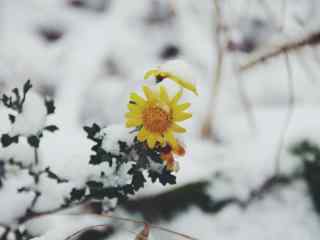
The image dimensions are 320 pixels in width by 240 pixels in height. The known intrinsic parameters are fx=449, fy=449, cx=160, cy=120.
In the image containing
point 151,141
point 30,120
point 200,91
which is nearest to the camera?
point 151,141

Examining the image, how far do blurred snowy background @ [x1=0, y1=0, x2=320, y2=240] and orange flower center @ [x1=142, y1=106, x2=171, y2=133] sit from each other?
575 millimetres

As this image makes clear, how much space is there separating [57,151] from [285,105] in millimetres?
930

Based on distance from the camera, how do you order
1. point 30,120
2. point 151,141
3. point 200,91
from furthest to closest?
point 200,91 → point 30,120 → point 151,141

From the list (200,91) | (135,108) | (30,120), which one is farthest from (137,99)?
(200,91)

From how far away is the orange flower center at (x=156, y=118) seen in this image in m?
1.02

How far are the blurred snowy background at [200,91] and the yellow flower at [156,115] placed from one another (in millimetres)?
560

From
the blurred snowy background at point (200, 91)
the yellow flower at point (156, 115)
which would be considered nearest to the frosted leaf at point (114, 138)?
the yellow flower at point (156, 115)

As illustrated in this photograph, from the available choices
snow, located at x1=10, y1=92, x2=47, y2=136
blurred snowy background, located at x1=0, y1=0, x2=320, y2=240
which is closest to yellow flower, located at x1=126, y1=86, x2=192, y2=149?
snow, located at x1=10, y1=92, x2=47, y2=136

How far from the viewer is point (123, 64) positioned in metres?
1.85

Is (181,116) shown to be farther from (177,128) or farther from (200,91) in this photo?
(200,91)

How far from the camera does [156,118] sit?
3.38 feet

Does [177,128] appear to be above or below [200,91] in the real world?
below

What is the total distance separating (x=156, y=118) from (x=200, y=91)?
844mm

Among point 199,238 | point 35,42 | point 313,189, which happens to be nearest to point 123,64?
point 35,42
